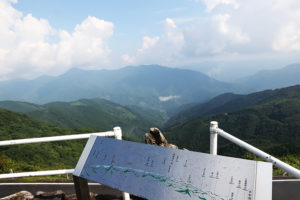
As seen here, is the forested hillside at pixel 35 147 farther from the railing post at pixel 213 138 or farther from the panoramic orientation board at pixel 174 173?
the panoramic orientation board at pixel 174 173

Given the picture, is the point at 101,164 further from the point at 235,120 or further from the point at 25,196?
the point at 235,120

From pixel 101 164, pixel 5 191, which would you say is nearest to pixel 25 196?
pixel 5 191

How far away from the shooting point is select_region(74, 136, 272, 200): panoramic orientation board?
5.81 feet

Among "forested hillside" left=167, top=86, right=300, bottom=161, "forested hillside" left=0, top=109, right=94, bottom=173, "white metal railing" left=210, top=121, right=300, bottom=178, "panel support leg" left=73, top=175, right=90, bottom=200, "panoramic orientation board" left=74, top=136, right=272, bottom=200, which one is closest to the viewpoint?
"panoramic orientation board" left=74, top=136, right=272, bottom=200

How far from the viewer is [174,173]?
2.08 metres

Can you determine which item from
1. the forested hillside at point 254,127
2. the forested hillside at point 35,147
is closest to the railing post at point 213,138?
the forested hillside at point 35,147

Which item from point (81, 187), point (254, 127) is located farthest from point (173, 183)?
point (254, 127)

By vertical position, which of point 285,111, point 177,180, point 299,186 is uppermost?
point 285,111

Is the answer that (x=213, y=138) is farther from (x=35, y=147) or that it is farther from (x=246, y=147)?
(x=35, y=147)

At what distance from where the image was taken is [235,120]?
5773 inches

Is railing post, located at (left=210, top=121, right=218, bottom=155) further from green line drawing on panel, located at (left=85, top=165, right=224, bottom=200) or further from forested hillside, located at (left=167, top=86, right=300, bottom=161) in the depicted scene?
forested hillside, located at (left=167, top=86, right=300, bottom=161)

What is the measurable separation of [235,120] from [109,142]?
157096 mm

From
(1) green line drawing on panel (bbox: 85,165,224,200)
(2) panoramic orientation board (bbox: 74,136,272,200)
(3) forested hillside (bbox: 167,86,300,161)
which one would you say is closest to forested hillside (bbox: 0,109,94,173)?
(2) panoramic orientation board (bbox: 74,136,272,200)

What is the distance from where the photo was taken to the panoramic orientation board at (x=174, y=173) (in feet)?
5.81
